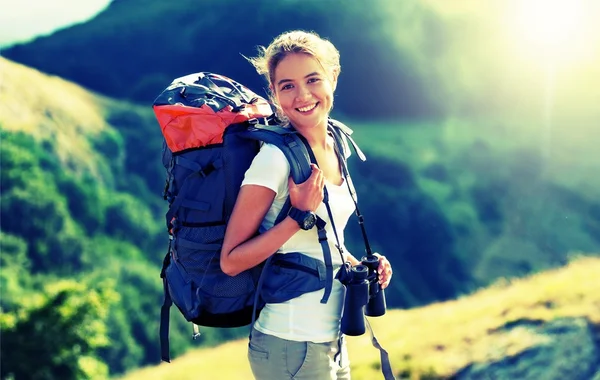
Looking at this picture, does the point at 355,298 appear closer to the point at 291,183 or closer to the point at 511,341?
the point at 291,183

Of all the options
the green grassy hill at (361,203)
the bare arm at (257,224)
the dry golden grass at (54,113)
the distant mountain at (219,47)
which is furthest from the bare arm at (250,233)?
the distant mountain at (219,47)

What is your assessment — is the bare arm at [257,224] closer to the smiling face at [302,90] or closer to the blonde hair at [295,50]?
the smiling face at [302,90]

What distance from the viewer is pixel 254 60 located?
2.26 m

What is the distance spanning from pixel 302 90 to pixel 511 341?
12.0 feet

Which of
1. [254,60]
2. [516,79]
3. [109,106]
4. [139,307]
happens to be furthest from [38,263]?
[254,60]

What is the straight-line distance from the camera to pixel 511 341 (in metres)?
5.17

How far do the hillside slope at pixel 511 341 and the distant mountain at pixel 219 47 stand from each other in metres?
13.4

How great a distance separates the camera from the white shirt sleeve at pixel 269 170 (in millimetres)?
1890

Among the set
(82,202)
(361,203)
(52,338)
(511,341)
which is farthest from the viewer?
(82,202)

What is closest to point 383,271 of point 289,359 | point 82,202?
point 289,359

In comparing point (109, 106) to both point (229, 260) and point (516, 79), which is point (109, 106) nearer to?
point (516, 79)

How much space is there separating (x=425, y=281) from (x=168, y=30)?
1040 cm

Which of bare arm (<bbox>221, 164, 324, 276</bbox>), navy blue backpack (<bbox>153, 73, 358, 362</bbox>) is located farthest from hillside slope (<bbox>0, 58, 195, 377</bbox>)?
bare arm (<bbox>221, 164, 324, 276</bbox>)

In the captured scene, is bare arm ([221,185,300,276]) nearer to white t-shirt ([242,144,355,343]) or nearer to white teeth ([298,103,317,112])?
white t-shirt ([242,144,355,343])
